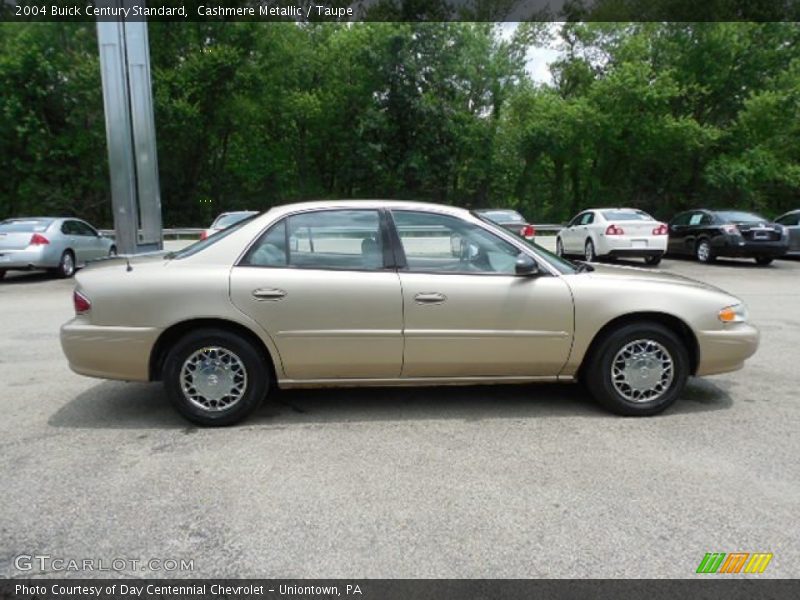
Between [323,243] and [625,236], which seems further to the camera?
[625,236]

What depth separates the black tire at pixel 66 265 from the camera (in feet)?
43.3

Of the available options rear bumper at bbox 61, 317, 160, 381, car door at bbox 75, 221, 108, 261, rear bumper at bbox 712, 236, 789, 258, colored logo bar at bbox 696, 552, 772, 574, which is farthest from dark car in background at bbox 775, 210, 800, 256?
car door at bbox 75, 221, 108, 261

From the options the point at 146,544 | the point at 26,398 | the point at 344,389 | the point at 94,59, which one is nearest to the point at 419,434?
the point at 344,389

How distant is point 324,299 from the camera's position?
411 centimetres

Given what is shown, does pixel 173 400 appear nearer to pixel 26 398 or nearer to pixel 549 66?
pixel 26 398

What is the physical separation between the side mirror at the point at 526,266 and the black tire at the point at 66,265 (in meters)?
12.3

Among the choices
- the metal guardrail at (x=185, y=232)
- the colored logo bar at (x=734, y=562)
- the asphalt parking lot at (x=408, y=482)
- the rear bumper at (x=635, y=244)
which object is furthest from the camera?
the metal guardrail at (x=185, y=232)

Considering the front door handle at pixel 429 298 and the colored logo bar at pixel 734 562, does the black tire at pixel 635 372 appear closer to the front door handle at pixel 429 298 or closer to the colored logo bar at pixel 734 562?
the front door handle at pixel 429 298

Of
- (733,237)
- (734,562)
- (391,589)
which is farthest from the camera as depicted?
(733,237)

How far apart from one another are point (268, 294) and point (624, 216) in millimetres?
13197

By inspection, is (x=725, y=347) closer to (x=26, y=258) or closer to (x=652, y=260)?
(x=652, y=260)

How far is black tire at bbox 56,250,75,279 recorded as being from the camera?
13.2 meters

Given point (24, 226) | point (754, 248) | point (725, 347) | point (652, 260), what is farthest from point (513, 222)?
point (24, 226)

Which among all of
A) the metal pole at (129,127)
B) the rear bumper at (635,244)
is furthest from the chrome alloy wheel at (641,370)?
the rear bumper at (635,244)
